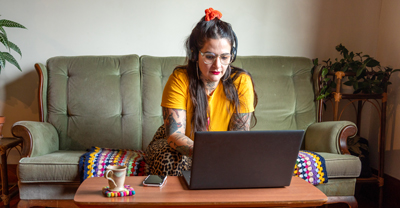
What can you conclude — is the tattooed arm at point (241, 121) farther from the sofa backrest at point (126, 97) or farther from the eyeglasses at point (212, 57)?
the sofa backrest at point (126, 97)

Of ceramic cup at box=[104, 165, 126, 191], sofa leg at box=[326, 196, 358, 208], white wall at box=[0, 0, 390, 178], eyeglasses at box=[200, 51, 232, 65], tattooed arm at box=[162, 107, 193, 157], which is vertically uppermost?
white wall at box=[0, 0, 390, 178]

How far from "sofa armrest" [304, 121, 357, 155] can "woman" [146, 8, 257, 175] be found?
2.46ft

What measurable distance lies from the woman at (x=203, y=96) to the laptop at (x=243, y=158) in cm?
30

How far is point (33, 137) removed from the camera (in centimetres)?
167

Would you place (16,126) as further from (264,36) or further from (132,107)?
(264,36)

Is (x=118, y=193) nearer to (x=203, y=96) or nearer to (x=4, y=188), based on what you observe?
(x=203, y=96)

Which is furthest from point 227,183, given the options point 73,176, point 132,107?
point 132,107

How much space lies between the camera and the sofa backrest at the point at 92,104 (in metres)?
2.04

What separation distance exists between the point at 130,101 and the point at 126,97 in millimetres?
41

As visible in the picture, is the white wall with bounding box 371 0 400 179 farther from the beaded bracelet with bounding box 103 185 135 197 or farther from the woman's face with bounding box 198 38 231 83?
the beaded bracelet with bounding box 103 185 135 197

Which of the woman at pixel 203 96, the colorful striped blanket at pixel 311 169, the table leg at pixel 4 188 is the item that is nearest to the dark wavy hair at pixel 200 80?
the woman at pixel 203 96

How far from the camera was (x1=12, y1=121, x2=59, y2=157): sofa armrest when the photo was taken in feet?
5.41

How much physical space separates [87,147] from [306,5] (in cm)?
201

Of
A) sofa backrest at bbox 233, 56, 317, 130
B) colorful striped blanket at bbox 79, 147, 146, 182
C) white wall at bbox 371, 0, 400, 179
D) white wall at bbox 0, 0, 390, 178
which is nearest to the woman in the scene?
colorful striped blanket at bbox 79, 147, 146, 182
